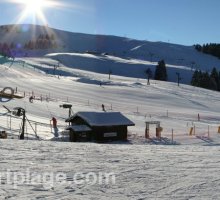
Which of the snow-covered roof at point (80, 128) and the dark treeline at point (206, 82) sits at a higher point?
the dark treeline at point (206, 82)

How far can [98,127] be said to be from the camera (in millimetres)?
32688

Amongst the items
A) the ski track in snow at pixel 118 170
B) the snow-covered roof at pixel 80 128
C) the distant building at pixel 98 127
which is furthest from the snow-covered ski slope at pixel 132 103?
the ski track in snow at pixel 118 170

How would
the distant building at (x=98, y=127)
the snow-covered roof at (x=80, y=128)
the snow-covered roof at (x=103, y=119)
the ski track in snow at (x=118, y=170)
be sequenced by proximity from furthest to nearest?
the snow-covered roof at (x=103, y=119)
the distant building at (x=98, y=127)
the snow-covered roof at (x=80, y=128)
the ski track in snow at (x=118, y=170)

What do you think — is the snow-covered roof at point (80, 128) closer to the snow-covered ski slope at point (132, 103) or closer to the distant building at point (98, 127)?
the distant building at point (98, 127)

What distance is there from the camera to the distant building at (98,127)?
106ft

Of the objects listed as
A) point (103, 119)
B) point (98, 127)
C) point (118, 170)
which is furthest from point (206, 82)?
point (118, 170)

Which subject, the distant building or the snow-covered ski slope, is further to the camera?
the snow-covered ski slope

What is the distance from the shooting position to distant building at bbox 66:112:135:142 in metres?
32.4

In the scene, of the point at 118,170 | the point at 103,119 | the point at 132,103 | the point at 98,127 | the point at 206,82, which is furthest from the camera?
the point at 206,82

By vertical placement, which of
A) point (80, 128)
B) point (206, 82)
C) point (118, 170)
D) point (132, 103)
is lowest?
point (80, 128)

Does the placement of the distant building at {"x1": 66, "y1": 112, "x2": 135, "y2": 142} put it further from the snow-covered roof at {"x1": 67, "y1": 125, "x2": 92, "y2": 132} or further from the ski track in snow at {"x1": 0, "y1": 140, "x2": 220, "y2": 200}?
the ski track in snow at {"x1": 0, "y1": 140, "x2": 220, "y2": 200}

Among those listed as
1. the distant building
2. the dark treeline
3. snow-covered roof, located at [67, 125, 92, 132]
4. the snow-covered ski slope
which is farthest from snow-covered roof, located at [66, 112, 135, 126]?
the dark treeline

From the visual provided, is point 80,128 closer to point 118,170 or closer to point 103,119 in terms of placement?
point 103,119

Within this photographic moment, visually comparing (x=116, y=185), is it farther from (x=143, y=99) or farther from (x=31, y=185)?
(x=143, y=99)
